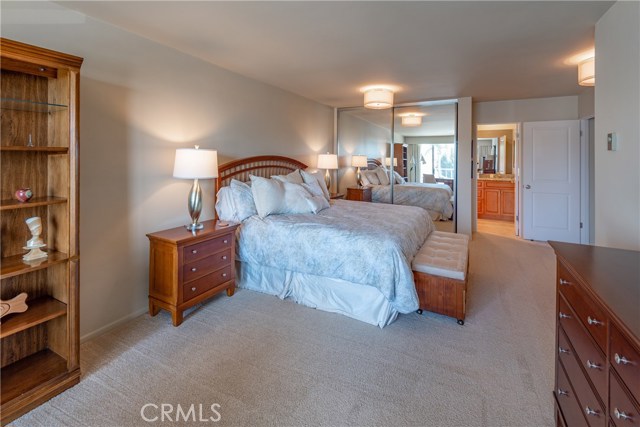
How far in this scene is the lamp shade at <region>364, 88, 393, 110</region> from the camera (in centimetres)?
442

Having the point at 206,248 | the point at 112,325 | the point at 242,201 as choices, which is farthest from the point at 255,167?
the point at 112,325

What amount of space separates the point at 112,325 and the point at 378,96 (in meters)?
4.02

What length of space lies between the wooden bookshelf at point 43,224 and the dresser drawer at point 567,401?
251 centimetres

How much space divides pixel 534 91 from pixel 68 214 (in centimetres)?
579

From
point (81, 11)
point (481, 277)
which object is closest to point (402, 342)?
point (481, 277)

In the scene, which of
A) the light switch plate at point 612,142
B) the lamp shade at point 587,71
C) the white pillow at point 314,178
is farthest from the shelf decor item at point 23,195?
the lamp shade at point 587,71

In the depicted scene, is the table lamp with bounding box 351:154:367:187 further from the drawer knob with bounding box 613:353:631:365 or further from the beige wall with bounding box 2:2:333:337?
the drawer knob with bounding box 613:353:631:365

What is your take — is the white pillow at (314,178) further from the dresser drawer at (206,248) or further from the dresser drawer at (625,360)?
the dresser drawer at (625,360)

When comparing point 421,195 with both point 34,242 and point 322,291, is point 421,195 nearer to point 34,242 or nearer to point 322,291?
point 322,291

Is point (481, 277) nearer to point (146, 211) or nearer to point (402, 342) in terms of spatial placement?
point (402, 342)

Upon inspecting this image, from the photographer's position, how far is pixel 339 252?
2.71 metres

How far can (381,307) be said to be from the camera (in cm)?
262

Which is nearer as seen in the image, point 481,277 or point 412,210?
point 481,277

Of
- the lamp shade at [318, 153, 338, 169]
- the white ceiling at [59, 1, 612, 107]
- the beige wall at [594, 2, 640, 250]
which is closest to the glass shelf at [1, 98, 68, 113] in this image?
the white ceiling at [59, 1, 612, 107]
